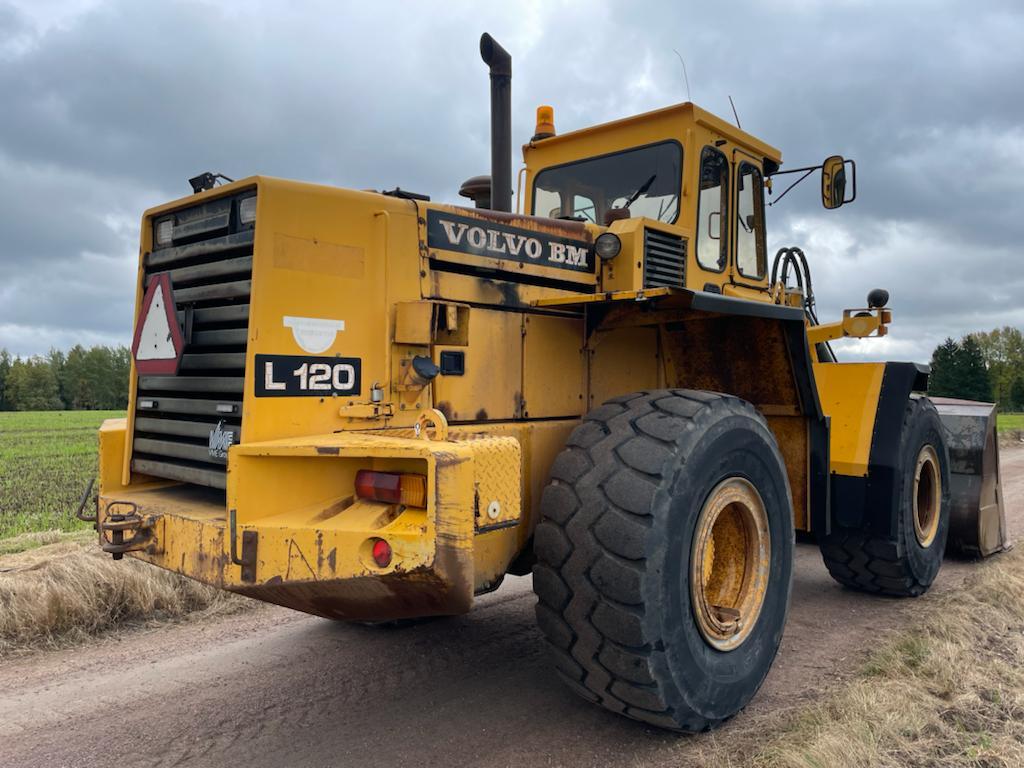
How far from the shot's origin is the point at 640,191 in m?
4.82

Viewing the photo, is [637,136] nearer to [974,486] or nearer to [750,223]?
[750,223]

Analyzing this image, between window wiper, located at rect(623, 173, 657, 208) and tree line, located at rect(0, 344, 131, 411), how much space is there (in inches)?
3249

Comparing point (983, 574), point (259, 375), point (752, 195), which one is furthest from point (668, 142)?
point (983, 574)

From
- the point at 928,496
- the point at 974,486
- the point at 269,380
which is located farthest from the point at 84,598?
the point at 974,486

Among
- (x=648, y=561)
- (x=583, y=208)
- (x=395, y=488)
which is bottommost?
(x=648, y=561)

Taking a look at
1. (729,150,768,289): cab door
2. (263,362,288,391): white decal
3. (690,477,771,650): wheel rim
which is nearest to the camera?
(263,362,288,391): white decal

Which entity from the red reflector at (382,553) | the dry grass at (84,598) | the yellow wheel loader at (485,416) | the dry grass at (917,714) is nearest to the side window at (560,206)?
the yellow wheel loader at (485,416)

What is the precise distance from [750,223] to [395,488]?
Result: 134 inches

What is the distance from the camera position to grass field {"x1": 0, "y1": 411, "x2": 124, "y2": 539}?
343 inches

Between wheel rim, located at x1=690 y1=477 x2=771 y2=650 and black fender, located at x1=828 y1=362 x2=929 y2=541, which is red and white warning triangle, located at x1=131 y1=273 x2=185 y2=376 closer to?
wheel rim, located at x1=690 y1=477 x2=771 y2=650

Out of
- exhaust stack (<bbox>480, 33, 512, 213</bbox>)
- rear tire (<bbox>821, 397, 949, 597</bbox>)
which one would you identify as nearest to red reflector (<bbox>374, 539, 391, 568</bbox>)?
exhaust stack (<bbox>480, 33, 512, 213</bbox>)

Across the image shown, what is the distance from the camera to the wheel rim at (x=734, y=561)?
3488mm

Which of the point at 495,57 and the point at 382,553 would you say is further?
the point at 495,57

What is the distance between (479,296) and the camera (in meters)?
3.72
